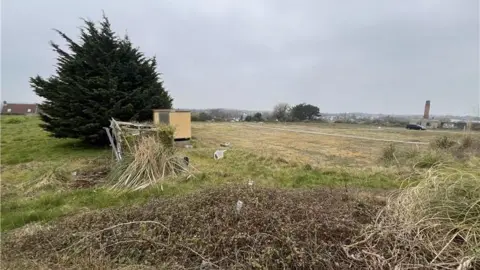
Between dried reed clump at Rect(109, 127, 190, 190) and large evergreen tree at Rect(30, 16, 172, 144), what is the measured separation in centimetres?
312

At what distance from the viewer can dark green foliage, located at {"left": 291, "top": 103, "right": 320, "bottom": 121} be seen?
132 feet

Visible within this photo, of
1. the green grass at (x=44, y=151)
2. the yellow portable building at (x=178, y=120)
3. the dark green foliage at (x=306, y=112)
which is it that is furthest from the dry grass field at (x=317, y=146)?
the dark green foliage at (x=306, y=112)

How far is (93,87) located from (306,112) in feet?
115

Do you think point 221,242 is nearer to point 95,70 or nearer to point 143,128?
point 143,128

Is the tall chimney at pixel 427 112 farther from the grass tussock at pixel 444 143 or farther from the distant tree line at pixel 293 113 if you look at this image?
the grass tussock at pixel 444 143

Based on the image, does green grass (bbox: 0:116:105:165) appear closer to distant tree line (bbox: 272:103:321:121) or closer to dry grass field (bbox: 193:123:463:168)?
dry grass field (bbox: 193:123:463:168)

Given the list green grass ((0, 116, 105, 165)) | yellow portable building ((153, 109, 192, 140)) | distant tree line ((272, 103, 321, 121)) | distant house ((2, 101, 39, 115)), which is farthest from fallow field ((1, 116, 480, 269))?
distant house ((2, 101, 39, 115))

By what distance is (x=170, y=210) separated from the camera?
9.87ft

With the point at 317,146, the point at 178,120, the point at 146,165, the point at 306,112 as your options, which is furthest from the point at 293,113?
the point at 146,165

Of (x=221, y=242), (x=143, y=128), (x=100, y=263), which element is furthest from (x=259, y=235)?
(x=143, y=128)

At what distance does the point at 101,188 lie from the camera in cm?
482

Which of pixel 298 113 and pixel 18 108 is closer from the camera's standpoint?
pixel 298 113

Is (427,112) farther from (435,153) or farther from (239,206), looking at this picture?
(239,206)

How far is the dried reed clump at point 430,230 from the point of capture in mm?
2053
